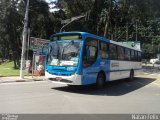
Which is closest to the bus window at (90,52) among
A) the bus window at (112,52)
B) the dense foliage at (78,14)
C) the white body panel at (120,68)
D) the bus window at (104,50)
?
the bus window at (104,50)

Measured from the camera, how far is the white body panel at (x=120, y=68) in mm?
16356

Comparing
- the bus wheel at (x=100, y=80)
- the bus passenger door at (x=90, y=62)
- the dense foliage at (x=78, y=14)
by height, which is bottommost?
the bus wheel at (x=100, y=80)

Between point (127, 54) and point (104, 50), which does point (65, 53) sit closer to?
point (104, 50)

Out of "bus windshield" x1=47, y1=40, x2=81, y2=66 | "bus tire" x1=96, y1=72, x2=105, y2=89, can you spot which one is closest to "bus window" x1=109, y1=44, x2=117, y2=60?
"bus tire" x1=96, y1=72, x2=105, y2=89

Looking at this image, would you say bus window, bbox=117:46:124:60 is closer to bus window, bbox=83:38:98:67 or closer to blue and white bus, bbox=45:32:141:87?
blue and white bus, bbox=45:32:141:87

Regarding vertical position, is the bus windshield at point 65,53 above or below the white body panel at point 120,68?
above

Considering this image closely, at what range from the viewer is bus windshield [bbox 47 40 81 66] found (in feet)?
42.1

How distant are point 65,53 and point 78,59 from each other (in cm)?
85

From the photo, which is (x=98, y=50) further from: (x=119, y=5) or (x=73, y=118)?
(x=119, y=5)

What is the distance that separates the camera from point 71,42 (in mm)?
13211

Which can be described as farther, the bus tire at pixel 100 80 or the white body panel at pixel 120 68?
the white body panel at pixel 120 68

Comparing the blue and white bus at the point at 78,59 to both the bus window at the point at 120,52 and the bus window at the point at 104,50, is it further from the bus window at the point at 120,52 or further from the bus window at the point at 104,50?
the bus window at the point at 120,52

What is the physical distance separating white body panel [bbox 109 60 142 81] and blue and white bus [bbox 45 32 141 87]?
2.11ft

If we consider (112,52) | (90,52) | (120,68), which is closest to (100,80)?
(90,52)
